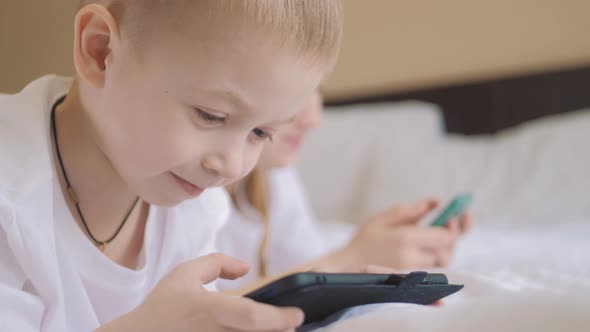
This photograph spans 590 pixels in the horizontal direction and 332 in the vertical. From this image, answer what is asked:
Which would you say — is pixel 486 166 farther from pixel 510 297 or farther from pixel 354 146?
pixel 510 297

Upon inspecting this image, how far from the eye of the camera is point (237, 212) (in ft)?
4.26

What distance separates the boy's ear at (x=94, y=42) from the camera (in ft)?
1.91

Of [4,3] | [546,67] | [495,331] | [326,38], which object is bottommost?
[495,331]

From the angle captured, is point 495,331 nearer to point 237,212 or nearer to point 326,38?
point 326,38

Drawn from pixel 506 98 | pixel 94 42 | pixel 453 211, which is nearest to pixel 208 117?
pixel 94 42

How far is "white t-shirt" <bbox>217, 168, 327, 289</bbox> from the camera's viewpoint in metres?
1.28

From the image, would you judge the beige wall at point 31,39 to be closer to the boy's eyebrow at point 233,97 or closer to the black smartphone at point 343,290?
the boy's eyebrow at point 233,97

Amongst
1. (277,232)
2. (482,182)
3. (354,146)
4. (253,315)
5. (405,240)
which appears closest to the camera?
(253,315)

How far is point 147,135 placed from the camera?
59cm

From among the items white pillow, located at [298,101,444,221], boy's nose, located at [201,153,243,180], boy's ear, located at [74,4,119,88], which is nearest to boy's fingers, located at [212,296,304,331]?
boy's nose, located at [201,153,243,180]

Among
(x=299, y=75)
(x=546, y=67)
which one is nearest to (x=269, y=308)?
(x=299, y=75)

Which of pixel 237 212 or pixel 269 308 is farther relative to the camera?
pixel 237 212

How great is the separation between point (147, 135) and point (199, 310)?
182mm

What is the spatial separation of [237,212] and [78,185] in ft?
2.04
